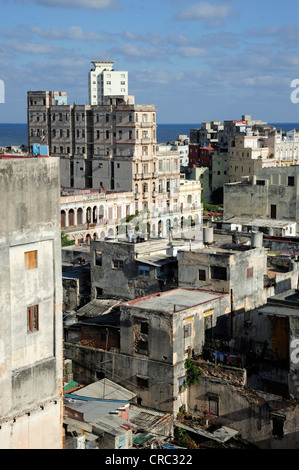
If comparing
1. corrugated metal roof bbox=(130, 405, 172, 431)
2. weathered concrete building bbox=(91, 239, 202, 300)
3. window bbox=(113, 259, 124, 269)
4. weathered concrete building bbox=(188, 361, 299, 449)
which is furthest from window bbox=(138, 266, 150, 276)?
corrugated metal roof bbox=(130, 405, 172, 431)

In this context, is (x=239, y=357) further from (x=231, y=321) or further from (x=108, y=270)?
(x=108, y=270)

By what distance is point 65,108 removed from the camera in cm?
9088

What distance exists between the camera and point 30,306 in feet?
69.1

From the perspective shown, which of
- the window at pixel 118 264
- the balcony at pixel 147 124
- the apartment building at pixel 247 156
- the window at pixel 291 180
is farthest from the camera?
the apartment building at pixel 247 156

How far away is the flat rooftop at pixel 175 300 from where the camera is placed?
107ft

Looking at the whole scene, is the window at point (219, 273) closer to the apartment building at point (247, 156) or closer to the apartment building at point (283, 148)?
the apartment building at point (247, 156)

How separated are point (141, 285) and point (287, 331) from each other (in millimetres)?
9597

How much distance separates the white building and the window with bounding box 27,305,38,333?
143930mm

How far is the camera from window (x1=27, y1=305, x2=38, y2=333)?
21.1m

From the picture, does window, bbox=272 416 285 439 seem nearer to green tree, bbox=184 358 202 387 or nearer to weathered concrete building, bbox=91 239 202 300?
green tree, bbox=184 358 202 387

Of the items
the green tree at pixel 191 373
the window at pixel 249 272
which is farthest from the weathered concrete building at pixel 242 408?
the window at pixel 249 272

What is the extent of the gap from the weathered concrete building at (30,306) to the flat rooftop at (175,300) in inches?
414

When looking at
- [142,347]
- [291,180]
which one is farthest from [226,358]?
[291,180]

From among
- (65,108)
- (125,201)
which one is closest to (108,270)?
(125,201)
